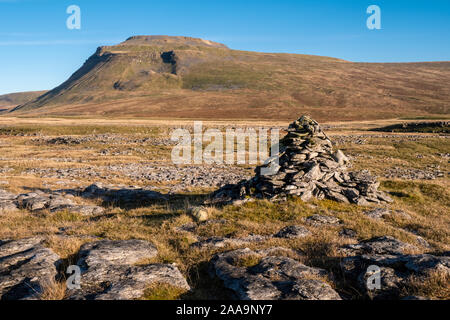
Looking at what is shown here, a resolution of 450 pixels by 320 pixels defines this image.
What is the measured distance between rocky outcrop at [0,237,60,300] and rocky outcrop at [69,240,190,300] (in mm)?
793

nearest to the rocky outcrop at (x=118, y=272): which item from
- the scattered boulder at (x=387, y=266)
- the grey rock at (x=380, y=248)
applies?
the scattered boulder at (x=387, y=266)

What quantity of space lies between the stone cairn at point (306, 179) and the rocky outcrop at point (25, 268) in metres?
9.72

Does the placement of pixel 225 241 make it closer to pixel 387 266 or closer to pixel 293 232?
pixel 293 232

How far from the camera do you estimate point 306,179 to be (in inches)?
711

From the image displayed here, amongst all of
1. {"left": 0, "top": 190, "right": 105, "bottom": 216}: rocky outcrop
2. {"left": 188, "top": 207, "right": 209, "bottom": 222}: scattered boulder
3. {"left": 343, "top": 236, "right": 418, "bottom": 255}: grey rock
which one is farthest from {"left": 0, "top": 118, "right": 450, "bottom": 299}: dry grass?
{"left": 0, "top": 190, "right": 105, "bottom": 216}: rocky outcrop

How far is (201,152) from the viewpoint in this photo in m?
49.9

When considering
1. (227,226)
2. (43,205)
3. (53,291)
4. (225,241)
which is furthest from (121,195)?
(53,291)

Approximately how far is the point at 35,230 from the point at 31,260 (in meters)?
4.35

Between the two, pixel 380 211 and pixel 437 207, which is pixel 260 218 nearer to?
pixel 380 211

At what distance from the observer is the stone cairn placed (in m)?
17.6

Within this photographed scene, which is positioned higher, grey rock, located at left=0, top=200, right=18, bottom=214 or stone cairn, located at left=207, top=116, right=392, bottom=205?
stone cairn, located at left=207, top=116, right=392, bottom=205

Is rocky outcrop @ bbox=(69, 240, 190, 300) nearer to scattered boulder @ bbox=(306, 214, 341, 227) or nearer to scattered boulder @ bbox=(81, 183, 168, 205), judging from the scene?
scattered boulder @ bbox=(306, 214, 341, 227)

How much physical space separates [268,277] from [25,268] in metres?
6.69
